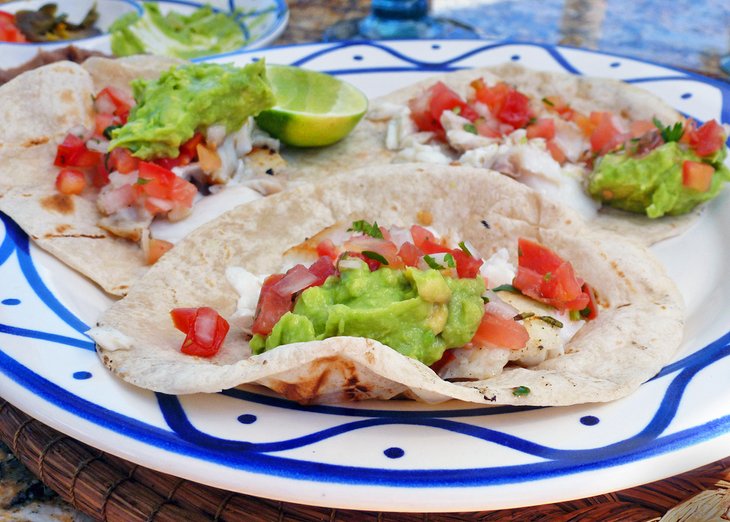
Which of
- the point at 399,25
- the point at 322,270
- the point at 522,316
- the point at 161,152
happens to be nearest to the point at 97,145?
the point at 161,152

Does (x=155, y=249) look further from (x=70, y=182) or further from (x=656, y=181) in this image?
(x=656, y=181)

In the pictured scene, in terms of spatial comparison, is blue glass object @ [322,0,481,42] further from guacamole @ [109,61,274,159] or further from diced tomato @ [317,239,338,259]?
diced tomato @ [317,239,338,259]

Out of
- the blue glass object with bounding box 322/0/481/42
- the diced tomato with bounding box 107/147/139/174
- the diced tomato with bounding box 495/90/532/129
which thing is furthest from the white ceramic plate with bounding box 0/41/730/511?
the blue glass object with bounding box 322/0/481/42

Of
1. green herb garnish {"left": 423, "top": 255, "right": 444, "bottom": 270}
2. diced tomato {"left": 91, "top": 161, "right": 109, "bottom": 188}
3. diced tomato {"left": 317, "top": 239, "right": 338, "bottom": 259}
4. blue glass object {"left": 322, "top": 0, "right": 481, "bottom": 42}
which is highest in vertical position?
green herb garnish {"left": 423, "top": 255, "right": 444, "bottom": 270}

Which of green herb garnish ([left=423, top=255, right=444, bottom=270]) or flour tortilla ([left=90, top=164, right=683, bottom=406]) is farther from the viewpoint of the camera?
green herb garnish ([left=423, top=255, right=444, bottom=270])

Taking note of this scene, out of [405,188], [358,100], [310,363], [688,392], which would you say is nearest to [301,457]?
[310,363]

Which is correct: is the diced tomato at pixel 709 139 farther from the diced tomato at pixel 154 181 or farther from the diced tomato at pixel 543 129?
the diced tomato at pixel 154 181

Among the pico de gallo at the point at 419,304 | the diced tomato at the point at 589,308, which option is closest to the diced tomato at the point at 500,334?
the pico de gallo at the point at 419,304
